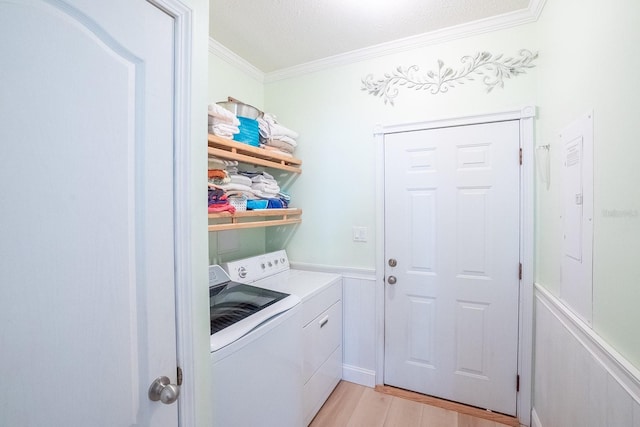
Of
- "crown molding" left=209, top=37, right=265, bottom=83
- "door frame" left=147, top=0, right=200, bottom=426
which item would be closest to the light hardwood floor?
"door frame" left=147, top=0, right=200, bottom=426

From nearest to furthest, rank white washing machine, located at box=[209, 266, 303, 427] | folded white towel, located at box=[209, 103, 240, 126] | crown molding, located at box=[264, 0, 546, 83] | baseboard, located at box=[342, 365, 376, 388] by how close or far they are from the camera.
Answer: white washing machine, located at box=[209, 266, 303, 427] → folded white towel, located at box=[209, 103, 240, 126] → crown molding, located at box=[264, 0, 546, 83] → baseboard, located at box=[342, 365, 376, 388]

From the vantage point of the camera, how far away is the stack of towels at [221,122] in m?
1.47

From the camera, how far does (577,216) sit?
43.6 inches

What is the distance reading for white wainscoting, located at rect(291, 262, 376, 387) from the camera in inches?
79.9

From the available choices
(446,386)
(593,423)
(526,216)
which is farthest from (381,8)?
(446,386)

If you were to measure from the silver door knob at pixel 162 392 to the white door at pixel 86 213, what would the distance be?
0.03 m

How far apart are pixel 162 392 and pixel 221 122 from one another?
130cm

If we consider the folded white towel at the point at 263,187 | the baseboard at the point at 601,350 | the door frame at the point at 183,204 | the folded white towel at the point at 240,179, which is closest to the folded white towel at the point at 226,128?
the folded white towel at the point at 240,179

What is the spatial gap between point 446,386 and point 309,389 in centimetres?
97

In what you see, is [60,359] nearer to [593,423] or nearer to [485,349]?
[593,423]

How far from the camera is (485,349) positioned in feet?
5.74

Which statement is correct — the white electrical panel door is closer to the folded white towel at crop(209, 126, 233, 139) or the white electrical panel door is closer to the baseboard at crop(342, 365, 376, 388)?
the baseboard at crop(342, 365, 376, 388)

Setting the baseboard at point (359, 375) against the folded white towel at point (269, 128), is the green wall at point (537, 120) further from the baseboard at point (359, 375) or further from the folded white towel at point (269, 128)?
the baseboard at point (359, 375)

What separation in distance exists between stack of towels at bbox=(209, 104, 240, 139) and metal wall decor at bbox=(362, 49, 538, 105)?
1.06 metres
